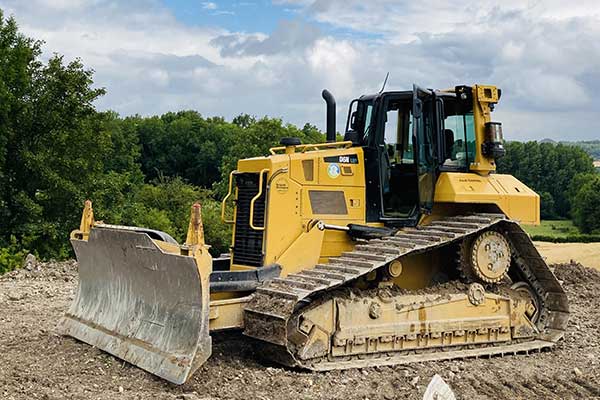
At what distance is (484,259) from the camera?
9.74 metres

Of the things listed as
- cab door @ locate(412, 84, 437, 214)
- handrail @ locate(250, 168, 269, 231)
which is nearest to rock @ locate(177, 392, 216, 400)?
handrail @ locate(250, 168, 269, 231)

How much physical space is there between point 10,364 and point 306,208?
11.7ft

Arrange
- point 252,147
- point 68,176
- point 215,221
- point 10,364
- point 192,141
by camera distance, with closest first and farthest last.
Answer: point 10,364 → point 68,176 → point 215,221 → point 252,147 → point 192,141

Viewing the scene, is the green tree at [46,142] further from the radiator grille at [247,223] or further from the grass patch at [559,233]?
the grass patch at [559,233]

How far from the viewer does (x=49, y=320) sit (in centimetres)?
1077

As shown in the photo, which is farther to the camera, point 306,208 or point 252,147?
point 252,147

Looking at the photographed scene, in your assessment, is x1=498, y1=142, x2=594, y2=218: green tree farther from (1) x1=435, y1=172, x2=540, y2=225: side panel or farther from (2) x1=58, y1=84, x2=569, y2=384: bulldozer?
(2) x1=58, y1=84, x2=569, y2=384: bulldozer

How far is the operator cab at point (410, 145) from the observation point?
31.7 feet

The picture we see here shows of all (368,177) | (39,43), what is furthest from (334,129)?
(39,43)

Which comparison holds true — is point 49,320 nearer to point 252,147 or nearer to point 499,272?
point 499,272

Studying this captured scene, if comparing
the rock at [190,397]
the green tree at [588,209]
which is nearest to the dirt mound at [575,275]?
the rock at [190,397]

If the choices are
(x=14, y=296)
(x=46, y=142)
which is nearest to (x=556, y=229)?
(x=46, y=142)

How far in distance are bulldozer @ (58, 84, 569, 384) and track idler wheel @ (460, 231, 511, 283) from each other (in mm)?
17

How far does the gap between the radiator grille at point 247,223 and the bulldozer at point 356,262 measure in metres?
0.02
